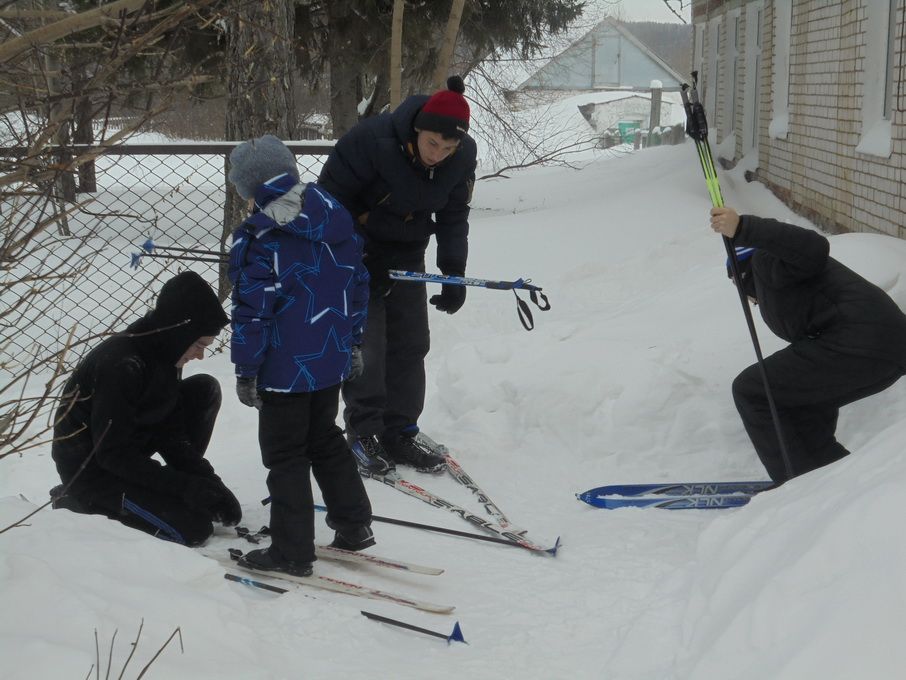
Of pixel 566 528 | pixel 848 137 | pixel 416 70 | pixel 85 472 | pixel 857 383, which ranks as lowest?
pixel 566 528

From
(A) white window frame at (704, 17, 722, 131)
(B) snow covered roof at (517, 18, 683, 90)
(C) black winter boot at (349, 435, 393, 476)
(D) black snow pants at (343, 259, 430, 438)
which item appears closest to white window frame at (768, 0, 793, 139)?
(A) white window frame at (704, 17, 722, 131)

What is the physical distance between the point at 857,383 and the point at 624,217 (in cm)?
655

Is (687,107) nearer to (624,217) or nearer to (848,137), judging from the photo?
(848,137)

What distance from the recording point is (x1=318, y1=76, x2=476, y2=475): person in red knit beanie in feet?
14.6

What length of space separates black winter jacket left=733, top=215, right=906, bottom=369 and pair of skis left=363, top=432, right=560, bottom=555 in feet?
4.57

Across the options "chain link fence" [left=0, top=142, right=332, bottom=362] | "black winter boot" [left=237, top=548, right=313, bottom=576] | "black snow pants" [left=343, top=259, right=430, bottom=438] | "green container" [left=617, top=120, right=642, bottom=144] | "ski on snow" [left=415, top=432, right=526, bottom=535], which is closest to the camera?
"black winter boot" [left=237, top=548, right=313, bottom=576]

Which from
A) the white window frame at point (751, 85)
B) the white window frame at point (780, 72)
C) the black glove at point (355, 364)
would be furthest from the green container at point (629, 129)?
the black glove at point (355, 364)

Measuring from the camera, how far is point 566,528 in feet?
13.9

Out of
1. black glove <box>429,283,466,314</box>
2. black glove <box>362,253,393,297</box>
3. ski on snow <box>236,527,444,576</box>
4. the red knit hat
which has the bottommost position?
ski on snow <box>236,527,444,576</box>

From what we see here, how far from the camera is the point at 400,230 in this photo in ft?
15.6

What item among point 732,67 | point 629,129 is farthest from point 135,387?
point 629,129

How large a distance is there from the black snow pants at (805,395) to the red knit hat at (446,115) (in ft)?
5.53

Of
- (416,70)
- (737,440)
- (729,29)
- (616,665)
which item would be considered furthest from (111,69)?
(729,29)

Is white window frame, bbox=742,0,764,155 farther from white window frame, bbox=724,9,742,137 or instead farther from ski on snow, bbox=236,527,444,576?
ski on snow, bbox=236,527,444,576
